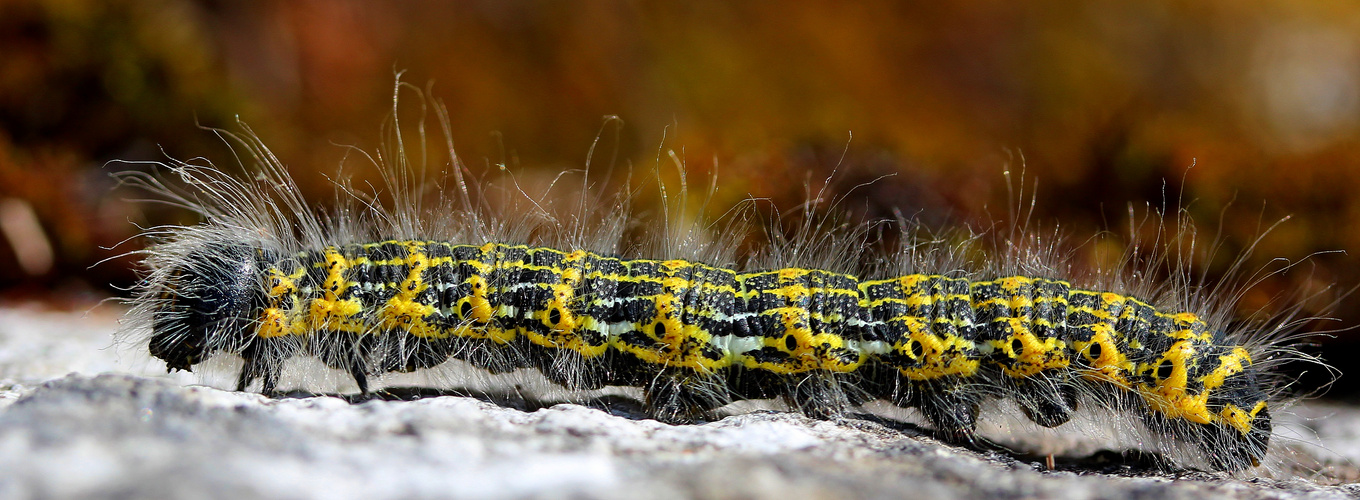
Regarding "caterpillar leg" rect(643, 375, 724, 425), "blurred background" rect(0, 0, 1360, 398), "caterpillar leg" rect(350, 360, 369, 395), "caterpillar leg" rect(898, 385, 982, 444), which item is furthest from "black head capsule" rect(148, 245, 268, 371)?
"blurred background" rect(0, 0, 1360, 398)

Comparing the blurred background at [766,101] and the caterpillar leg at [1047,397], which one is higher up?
the blurred background at [766,101]

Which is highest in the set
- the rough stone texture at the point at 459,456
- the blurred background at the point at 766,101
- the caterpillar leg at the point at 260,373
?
the blurred background at the point at 766,101

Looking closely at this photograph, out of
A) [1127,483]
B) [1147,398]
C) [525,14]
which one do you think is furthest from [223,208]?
[525,14]

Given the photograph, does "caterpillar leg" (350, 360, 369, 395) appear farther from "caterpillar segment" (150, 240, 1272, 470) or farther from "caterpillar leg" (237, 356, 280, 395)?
"caterpillar leg" (237, 356, 280, 395)

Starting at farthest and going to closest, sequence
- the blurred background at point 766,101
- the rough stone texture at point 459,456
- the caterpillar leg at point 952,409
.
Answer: the blurred background at point 766,101 → the caterpillar leg at point 952,409 → the rough stone texture at point 459,456

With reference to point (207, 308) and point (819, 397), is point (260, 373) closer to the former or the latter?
point (207, 308)

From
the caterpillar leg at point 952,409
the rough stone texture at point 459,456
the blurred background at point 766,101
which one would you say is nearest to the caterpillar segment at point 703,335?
the caterpillar leg at point 952,409

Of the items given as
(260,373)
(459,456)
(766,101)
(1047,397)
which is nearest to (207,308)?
(260,373)

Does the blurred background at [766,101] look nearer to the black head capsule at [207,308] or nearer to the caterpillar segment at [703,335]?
the caterpillar segment at [703,335]
